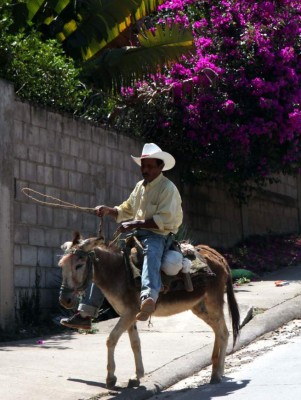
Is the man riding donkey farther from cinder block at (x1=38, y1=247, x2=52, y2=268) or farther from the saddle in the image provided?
cinder block at (x1=38, y1=247, x2=52, y2=268)

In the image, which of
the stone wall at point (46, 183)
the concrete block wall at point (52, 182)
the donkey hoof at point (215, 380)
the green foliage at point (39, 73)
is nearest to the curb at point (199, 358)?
the donkey hoof at point (215, 380)

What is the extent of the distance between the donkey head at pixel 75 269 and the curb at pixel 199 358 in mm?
983

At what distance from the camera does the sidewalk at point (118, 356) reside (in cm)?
729

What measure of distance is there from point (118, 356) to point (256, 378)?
1.73m

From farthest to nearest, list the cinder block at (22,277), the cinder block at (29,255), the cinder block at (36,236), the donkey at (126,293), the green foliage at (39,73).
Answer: the green foliage at (39,73) → the cinder block at (36,236) → the cinder block at (29,255) → the cinder block at (22,277) → the donkey at (126,293)

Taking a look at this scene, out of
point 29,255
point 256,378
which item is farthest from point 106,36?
point 256,378

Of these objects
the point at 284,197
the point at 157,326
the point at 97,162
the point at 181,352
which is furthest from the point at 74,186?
the point at 284,197

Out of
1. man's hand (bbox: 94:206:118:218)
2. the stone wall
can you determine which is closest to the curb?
man's hand (bbox: 94:206:118:218)

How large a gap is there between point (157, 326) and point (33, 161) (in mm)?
2847

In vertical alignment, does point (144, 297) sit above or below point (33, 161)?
below

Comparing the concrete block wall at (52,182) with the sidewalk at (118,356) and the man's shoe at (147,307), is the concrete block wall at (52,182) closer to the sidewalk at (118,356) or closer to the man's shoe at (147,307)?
the sidewalk at (118,356)

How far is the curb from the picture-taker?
7.45 m

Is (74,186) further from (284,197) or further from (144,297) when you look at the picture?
(284,197)

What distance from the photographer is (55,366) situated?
27.0 ft
